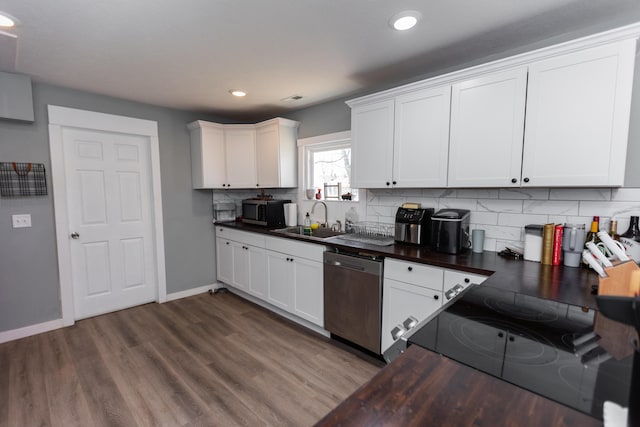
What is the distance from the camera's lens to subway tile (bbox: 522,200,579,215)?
1922mm

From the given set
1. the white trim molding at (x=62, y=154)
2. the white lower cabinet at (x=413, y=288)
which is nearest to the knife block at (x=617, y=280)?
the white lower cabinet at (x=413, y=288)

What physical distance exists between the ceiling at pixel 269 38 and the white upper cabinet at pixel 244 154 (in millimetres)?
788

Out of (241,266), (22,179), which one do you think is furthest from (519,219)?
(22,179)

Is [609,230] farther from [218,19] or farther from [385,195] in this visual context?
[218,19]

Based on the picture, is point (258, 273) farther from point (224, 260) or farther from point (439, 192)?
point (439, 192)

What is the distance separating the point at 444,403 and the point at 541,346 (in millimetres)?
443

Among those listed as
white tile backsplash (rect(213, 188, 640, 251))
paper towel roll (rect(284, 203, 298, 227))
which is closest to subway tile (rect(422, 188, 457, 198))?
white tile backsplash (rect(213, 188, 640, 251))

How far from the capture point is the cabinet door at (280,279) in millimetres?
2982

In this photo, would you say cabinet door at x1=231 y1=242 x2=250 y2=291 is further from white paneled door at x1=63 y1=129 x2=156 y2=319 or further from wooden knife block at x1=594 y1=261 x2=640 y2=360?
wooden knife block at x1=594 y1=261 x2=640 y2=360

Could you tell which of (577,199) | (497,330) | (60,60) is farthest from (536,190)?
(60,60)

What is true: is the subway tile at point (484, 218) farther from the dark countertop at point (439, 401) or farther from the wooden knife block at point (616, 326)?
the dark countertop at point (439, 401)

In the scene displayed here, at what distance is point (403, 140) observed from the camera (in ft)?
7.79

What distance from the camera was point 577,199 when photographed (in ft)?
6.23

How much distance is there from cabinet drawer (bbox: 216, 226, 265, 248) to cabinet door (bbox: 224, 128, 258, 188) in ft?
2.01
